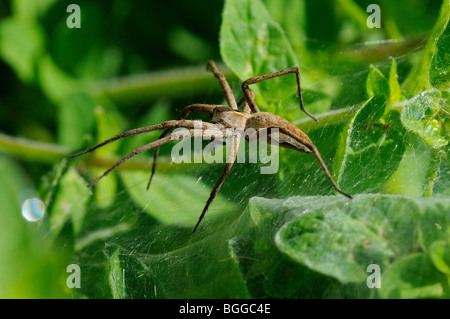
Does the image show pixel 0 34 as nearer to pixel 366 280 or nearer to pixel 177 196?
pixel 177 196

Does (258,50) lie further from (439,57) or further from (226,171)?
(439,57)

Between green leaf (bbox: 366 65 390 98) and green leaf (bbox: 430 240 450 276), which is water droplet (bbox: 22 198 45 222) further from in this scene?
green leaf (bbox: 430 240 450 276)

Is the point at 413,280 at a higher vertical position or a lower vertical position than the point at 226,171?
lower

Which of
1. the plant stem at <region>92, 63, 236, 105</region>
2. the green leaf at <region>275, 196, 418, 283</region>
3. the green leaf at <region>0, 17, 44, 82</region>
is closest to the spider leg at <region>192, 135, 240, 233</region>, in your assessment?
the green leaf at <region>275, 196, 418, 283</region>

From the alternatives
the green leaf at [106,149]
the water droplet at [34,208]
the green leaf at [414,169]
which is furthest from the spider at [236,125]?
the water droplet at [34,208]

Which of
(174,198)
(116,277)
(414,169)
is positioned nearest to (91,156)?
(174,198)

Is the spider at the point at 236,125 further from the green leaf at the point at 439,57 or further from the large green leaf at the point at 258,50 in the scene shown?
the green leaf at the point at 439,57
